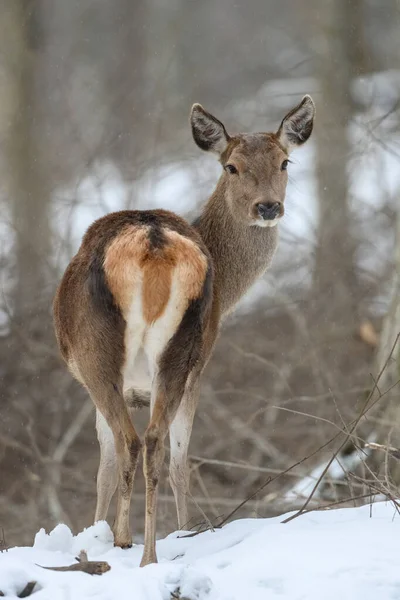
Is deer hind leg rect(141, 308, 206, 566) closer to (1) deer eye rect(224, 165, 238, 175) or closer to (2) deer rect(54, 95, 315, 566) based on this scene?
(2) deer rect(54, 95, 315, 566)

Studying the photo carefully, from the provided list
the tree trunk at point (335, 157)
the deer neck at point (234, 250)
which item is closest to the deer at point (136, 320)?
the deer neck at point (234, 250)

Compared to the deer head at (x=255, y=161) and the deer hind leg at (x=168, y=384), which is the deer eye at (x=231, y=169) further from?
the deer hind leg at (x=168, y=384)

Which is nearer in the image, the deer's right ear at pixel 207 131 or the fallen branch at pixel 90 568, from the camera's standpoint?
the fallen branch at pixel 90 568

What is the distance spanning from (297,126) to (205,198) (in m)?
6.21

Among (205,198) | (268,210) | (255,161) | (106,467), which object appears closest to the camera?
(106,467)

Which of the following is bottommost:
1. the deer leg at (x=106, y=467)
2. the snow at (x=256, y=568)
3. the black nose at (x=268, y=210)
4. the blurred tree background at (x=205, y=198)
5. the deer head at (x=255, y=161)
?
the snow at (x=256, y=568)

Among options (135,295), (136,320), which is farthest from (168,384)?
(135,295)

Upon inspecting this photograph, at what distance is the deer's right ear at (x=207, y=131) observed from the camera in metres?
7.18

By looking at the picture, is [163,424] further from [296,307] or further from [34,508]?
[296,307]

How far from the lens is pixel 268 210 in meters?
6.69

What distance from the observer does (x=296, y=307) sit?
12914mm

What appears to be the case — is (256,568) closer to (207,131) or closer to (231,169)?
(231,169)

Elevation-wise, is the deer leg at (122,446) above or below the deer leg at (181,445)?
below

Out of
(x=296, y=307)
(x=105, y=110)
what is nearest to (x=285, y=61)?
(x=105, y=110)
